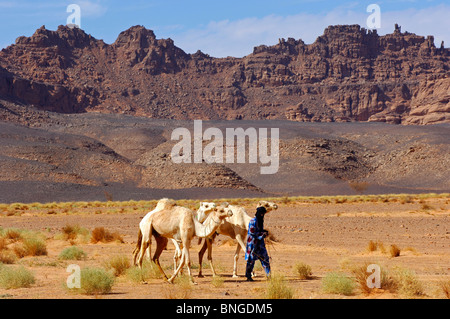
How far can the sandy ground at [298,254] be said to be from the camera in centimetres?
1234

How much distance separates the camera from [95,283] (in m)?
12.1

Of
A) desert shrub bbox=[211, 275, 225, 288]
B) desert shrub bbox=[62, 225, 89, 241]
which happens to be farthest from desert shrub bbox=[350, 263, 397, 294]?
desert shrub bbox=[62, 225, 89, 241]

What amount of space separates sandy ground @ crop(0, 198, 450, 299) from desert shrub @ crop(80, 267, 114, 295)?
15 cm

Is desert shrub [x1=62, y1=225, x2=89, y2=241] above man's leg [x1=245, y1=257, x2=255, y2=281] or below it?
below

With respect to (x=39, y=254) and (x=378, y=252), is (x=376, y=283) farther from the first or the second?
(x=39, y=254)

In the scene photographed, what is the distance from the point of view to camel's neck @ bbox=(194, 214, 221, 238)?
13000 millimetres

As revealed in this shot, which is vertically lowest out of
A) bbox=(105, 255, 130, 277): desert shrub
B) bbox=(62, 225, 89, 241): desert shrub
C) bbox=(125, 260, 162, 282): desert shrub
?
bbox=(62, 225, 89, 241): desert shrub

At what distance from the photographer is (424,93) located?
186750 millimetres

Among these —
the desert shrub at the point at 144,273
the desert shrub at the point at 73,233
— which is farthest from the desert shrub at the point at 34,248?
the desert shrub at the point at 144,273

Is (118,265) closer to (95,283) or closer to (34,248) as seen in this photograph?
(95,283)

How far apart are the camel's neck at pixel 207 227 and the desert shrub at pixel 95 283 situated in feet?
6.77

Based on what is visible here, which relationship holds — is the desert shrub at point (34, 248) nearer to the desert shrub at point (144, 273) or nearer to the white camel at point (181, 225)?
the desert shrub at point (144, 273)

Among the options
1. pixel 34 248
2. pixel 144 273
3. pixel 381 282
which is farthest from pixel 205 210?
pixel 34 248

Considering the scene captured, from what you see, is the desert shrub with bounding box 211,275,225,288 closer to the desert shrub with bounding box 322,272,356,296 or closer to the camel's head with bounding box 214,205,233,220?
the camel's head with bounding box 214,205,233,220
